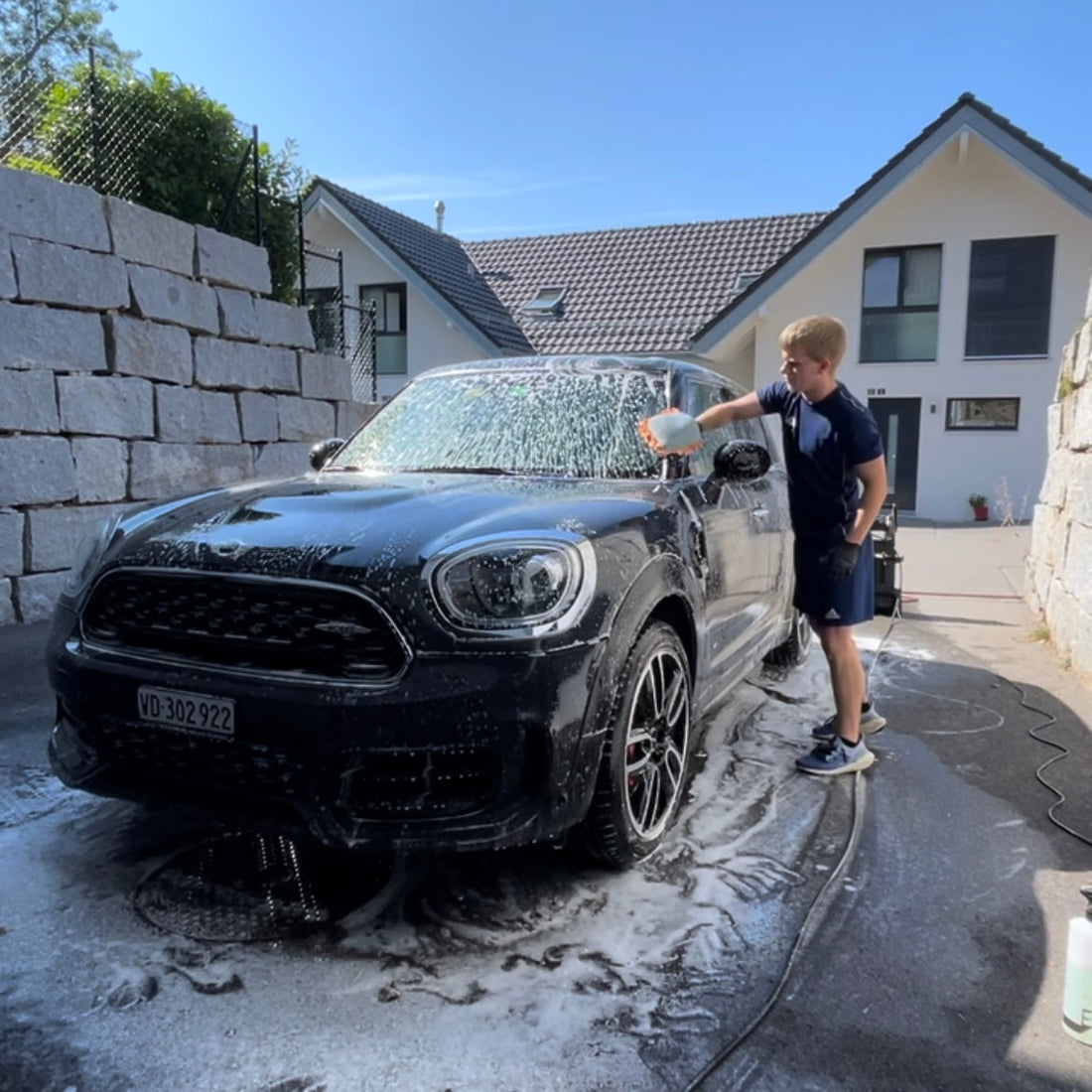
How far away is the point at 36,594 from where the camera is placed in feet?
19.0

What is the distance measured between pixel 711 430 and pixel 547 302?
16.9 metres

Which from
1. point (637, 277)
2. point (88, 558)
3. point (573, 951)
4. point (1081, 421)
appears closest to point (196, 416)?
point (88, 558)

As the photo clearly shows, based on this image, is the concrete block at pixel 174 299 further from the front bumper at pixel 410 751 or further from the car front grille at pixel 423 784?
the car front grille at pixel 423 784

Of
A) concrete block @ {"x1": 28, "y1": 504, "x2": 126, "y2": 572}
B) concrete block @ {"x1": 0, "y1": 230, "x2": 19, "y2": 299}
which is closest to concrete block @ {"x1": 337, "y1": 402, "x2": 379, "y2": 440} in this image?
concrete block @ {"x1": 28, "y1": 504, "x2": 126, "y2": 572}

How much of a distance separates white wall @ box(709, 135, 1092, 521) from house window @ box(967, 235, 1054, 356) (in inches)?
5.6

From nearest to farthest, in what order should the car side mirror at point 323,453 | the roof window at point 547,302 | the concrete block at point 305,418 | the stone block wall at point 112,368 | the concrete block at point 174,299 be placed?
1. the car side mirror at point 323,453
2. the stone block wall at point 112,368
3. the concrete block at point 174,299
4. the concrete block at point 305,418
5. the roof window at point 547,302

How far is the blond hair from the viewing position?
3453 millimetres

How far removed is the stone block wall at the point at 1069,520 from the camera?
Result: 539 centimetres

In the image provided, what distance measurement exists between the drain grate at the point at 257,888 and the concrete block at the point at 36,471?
3.66 meters

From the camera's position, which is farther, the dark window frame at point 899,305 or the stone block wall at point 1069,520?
the dark window frame at point 899,305

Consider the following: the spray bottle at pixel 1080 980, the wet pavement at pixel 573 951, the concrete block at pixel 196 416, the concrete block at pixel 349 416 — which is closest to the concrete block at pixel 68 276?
the concrete block at pixel 196 416

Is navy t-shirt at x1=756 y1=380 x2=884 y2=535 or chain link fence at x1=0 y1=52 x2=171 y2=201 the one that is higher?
chain link fence at x1=0 y1=52 x2=171 y2=201

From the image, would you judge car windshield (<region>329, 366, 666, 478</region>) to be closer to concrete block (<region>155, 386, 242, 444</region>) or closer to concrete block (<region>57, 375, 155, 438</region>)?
concrete block (<region>57, 375, 155, 438</region>)

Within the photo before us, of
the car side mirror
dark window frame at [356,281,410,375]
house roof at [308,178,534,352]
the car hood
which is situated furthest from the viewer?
dark window frame at [356,281,410,375]
